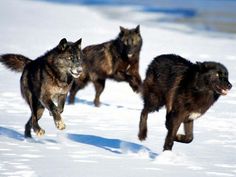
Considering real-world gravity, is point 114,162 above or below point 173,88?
below

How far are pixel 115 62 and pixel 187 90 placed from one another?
16.7 feet

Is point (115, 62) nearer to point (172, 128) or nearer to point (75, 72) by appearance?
point (75, 72)

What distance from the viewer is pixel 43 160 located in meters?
7.97

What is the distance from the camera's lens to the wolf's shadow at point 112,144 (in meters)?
8.82

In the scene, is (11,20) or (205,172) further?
(11,20)

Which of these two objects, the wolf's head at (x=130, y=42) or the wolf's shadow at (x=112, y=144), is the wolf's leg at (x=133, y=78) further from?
the wolf's shadow at (x=112, y=144)

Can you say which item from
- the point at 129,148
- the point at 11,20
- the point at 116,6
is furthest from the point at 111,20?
the point at 129,148

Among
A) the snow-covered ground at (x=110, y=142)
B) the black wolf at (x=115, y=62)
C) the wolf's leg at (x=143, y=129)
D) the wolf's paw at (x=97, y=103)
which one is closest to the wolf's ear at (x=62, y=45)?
the snow-covered ground at (x=110, y=142)

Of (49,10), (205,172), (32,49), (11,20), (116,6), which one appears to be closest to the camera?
(205,172)

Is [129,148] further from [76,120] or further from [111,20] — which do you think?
[111,20]

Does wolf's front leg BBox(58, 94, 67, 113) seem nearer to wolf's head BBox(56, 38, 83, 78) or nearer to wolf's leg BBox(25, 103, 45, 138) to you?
wolf's leg BBox(25, 103, 45, 138)

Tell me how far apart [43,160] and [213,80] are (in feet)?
7.77

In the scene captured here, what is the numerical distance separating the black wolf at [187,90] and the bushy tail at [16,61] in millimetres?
2116

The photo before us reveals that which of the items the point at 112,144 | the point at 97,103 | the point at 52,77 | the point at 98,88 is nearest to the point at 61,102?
the point at 52,77
